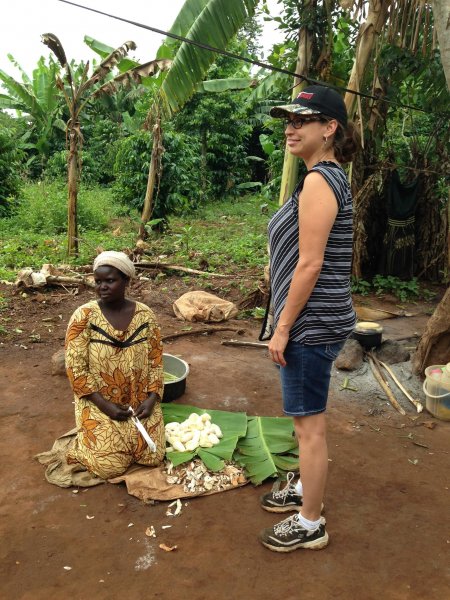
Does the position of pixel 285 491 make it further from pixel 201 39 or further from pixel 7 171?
pixel 7 171

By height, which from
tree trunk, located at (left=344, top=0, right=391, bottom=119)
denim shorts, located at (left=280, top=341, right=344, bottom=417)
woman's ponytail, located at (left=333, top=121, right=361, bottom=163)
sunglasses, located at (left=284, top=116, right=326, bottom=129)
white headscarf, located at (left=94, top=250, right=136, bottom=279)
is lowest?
denim shorts, located at (left=280, top=341, right=344, bottom=417)

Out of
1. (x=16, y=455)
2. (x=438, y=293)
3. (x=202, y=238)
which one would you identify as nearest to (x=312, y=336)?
(x=16, y=455)

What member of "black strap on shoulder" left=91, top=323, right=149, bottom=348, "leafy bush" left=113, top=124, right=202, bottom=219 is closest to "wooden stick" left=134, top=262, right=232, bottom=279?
"leafy bush" left=113, top=124, right=202, bottom=219

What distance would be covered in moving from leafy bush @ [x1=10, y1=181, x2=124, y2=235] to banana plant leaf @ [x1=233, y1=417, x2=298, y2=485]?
9036 millimetres

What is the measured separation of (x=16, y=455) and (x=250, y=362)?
236 centimetres

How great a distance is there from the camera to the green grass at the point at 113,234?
8.67m

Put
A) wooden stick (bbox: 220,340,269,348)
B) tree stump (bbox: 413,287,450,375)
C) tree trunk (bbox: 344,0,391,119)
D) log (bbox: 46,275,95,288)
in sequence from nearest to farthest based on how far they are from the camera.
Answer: tree stump (bbox: 413,287,450,375) < wooden stick (bbox: 220,340,269,348) < tree trunk (bbox: 344,0,391,119) < log (bbox: 46,275,95,288)

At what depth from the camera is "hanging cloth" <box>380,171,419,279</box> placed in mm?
7570

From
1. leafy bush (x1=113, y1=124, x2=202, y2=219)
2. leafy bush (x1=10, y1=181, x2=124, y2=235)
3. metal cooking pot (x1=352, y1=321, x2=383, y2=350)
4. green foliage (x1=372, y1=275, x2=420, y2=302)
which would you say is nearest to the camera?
metal cooking pot (x1=352, y1=321, x2=383, y2=350)

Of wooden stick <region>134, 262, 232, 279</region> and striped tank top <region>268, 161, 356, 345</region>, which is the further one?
wooden stick <region>134, 262, 232, 279</region>

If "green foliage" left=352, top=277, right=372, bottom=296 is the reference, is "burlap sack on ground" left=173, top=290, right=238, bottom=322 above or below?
below

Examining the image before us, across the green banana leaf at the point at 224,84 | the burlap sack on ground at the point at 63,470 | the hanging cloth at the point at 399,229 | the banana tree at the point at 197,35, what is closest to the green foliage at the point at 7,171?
the green banana leaf at the point at 224,84

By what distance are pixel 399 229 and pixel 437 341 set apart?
12.2 ft

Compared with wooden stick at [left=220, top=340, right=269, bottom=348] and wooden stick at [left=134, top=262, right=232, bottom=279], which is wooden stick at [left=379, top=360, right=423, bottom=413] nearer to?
wooden stick at [left=220, top=340, right=269, bottom=348]
